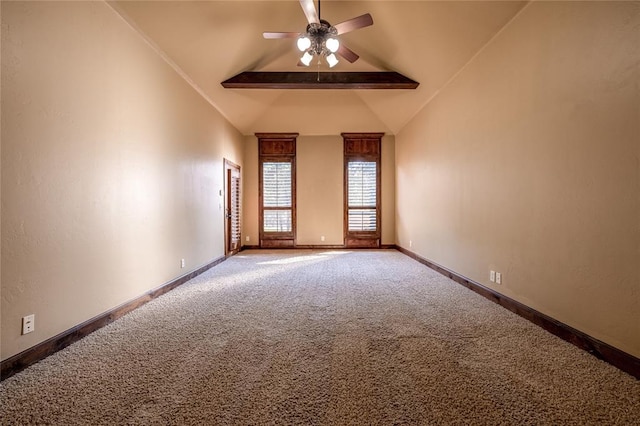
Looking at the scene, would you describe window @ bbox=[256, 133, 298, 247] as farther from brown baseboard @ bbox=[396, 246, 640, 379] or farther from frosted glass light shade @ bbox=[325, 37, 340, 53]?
brown baseboard @ bbox=[396, 246, 640, 379]

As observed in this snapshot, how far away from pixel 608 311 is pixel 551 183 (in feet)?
3.30

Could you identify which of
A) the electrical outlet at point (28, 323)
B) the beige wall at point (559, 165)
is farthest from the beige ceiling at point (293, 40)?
the electrical outlet at point (28, 323)

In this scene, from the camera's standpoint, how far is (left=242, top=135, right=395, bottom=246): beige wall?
7332 mm

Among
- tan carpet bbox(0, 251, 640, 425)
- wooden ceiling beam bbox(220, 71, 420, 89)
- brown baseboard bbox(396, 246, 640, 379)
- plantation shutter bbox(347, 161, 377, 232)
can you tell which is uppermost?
wooden ceiling beam bbox(220, 71, 420, 89)

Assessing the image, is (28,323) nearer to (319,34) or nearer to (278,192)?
(319,34)

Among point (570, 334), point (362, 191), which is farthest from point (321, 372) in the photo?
point (362, 191)

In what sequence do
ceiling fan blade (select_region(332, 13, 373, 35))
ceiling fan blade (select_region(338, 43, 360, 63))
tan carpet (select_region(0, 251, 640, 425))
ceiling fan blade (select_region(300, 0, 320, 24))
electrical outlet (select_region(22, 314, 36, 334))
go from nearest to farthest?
tan carpet (select_region(0, 251, 640, 425)) → electrical outlet (select_region(22, 314, 36, 334)) → ceiling fan blade (select_region(300, 0, 320, 24)) → ceiling fan blade (select_region(332, 13, 373, 35)) → ceiling fan blade (select_region(338, 43, 360, 63))

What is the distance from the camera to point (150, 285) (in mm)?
3229

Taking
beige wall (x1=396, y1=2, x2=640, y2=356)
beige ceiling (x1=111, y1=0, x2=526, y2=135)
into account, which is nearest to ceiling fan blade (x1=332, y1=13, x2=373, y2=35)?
beige ceiling (x1=111, y1=0, x2=526, y2=135)

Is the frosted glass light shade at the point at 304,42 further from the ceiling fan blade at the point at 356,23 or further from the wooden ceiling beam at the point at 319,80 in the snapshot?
the wooden ceiling beam at the point at 319,80

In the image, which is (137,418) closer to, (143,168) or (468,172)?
(143,168)

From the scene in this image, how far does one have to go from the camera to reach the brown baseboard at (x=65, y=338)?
1.75 m

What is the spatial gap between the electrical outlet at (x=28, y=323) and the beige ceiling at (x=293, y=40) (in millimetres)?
2727

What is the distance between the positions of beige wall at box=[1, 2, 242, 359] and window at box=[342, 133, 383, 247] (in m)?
4.41
